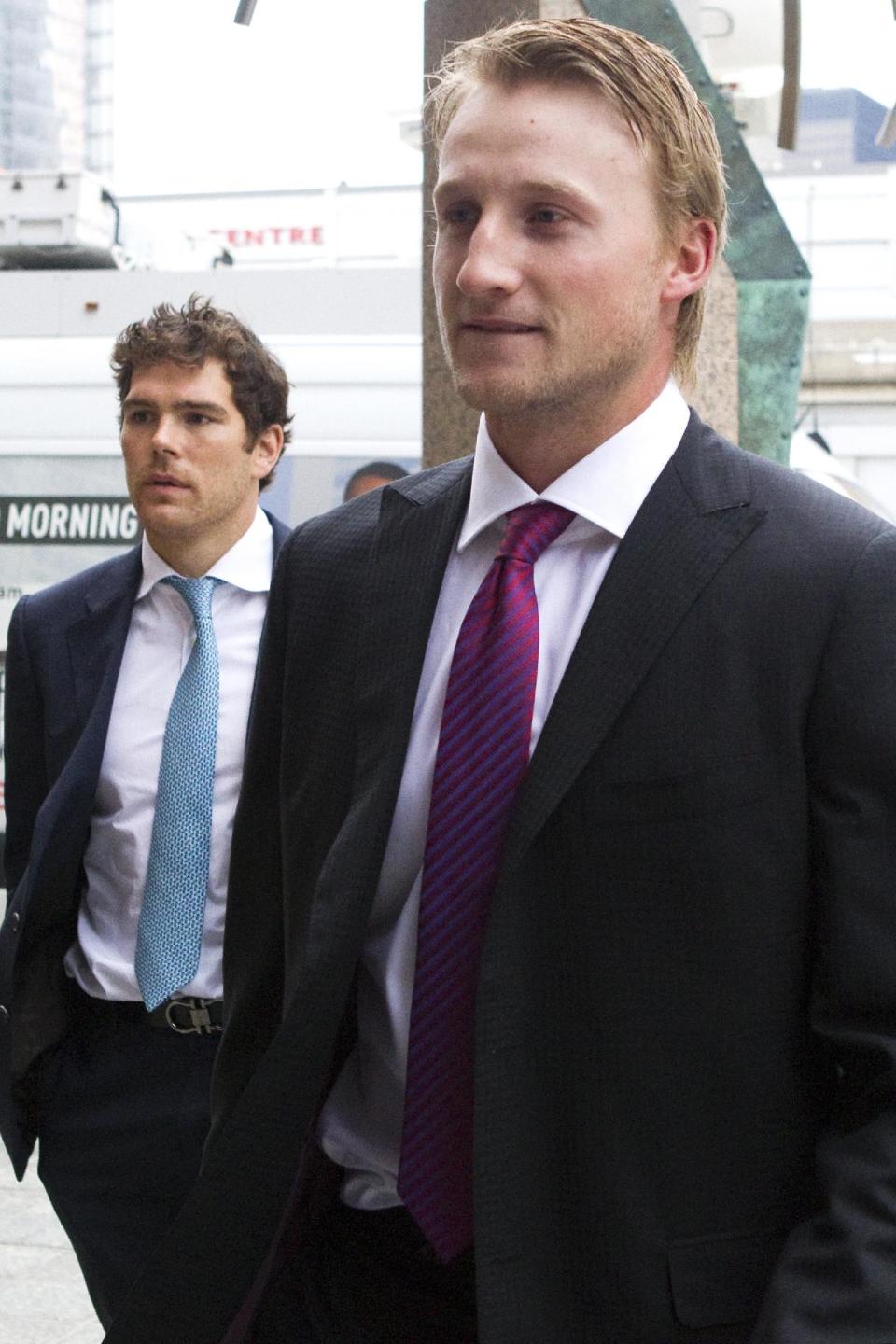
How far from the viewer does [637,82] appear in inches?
68.1

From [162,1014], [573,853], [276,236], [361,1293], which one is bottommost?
[162,1014]

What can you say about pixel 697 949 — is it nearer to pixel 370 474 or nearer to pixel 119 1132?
pixel 119 1132

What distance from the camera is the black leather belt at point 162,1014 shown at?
3.14 metres

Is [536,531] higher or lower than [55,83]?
lower

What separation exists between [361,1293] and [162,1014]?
1371 mm

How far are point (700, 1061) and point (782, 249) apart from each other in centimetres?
204

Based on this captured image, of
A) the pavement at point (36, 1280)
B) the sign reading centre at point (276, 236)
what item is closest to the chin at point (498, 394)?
the pavement at point (36, 1280)

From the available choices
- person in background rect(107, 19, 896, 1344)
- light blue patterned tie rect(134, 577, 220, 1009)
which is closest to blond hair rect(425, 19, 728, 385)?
person in background rect(107, 19, 896, 1344)

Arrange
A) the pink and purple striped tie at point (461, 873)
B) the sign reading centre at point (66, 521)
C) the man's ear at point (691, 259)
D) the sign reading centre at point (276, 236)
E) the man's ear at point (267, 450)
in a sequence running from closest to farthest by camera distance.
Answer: the pink and purple striped tie at point (461, 873), the man's ear at point (691, 259), the man's ear at point (267, 450), the sign reading centre at point (66, 521), the sign reading centre at point (276, 236)

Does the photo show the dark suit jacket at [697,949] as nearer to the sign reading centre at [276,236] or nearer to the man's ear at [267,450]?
the man's ear at [267,450]

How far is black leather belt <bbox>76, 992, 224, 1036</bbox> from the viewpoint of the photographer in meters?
3.14

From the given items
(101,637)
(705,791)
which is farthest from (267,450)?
(705,791)

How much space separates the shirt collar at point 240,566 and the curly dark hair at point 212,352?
0.89ft

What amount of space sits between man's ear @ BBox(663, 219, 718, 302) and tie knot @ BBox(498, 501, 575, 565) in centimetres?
24
